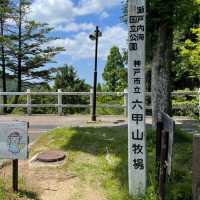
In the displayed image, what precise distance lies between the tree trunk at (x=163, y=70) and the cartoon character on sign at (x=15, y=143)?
3857 mm

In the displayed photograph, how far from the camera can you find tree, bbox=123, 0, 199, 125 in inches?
378

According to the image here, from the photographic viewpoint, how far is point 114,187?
296 inches

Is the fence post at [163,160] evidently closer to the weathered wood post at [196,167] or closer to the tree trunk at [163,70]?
the weathered wood post at [196,167]

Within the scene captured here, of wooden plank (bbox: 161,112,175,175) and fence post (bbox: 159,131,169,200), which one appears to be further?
fence post (bbox: 159,131,169,200)

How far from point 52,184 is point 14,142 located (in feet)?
3.55

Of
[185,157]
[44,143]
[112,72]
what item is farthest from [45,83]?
[185,157]

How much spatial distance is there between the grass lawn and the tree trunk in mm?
737

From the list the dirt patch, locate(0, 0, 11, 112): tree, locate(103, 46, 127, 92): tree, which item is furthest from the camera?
locate(103, 46, 127, 92): tree

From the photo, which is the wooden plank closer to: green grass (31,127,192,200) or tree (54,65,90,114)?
green grass (31,127,192,200)

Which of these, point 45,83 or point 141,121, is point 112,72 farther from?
point 141,121

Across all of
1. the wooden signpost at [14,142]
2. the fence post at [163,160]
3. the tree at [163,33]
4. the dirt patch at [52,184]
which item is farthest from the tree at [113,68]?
the fence post at [163,160]

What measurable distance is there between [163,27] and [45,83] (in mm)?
22821

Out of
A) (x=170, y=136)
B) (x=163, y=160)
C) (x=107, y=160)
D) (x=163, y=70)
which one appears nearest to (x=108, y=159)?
(x=107, y=160)

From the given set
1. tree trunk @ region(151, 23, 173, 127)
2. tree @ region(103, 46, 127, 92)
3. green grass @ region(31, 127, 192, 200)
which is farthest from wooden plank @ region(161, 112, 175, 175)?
tree @ region(103, 46, 127, 92)
